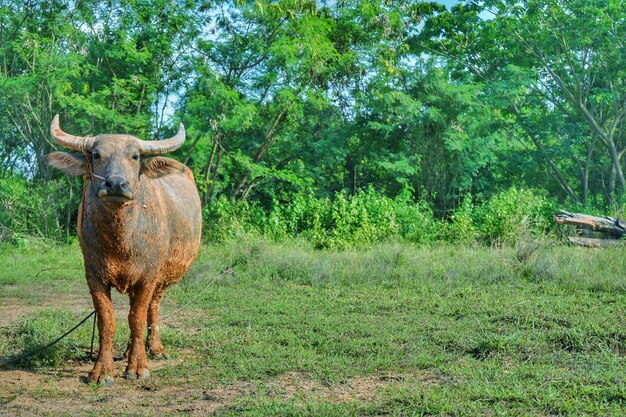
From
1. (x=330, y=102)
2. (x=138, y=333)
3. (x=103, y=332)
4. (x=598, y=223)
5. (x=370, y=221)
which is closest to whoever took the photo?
(x=103, y=332)

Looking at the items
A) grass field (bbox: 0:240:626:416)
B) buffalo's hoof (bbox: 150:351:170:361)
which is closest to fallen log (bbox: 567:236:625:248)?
grass field (bbox: 0:240:626:416)

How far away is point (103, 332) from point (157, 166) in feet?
4.05

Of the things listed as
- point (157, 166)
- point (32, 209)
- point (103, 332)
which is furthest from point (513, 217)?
point (103, 332)

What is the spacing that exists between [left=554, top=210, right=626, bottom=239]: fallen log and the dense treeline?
1.17 metres

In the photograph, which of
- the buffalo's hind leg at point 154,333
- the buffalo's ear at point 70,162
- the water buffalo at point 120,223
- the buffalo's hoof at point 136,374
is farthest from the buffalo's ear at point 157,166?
the buffalo's hoof at point 136,374

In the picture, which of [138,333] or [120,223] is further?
[138,333]

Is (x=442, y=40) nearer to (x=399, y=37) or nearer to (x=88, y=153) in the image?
(x=399, y=37)

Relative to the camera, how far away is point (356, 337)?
6.65 meters

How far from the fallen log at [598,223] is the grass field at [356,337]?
1.48 metres

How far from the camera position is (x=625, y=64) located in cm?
1819

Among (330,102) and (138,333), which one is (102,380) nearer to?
(138,333)

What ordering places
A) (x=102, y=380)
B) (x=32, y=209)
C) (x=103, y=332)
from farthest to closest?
(x=32, y=209) < (x=103, y=332) < (x=102, y=380)

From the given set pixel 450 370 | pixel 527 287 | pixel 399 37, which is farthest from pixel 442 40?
pixel 450 370

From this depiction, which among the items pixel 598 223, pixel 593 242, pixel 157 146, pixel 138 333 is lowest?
pixel 138 333
